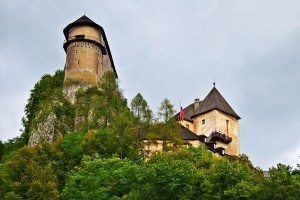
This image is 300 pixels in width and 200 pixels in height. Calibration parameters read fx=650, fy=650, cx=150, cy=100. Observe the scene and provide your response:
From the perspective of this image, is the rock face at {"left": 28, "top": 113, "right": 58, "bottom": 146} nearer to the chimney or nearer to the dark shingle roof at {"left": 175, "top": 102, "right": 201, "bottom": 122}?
the dark shingle roof at {"left": 175, "top": 102, "right": 201, "bottom": 122}

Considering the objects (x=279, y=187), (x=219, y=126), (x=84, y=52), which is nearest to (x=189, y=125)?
(x=219, y=126)

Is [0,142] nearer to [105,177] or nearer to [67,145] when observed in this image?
[67,145]

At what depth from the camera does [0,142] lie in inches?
2980

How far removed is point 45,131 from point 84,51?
1172 cm

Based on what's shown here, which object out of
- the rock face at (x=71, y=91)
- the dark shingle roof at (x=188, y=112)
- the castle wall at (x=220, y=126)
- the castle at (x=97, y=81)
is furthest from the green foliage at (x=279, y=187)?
the dark shingle roof at (x=188, y=112)

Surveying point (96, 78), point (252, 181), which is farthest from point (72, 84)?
point (252, 181)

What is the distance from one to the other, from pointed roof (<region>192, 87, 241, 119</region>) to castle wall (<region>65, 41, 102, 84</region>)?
1346cm

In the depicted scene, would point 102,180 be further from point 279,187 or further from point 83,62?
point 83,62

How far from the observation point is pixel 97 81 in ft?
245

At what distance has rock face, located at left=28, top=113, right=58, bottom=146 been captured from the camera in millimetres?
68438

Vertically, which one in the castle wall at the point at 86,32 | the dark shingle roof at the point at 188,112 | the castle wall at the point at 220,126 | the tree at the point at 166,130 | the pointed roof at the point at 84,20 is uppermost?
the pointed roof at the point at 84,20

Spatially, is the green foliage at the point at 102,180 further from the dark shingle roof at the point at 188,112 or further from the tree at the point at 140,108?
the dark shingle roof at the point at 188,112

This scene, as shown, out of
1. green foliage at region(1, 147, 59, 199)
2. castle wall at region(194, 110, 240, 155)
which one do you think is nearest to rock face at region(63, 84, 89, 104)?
castle wall at region(194, 110, 240, 155)

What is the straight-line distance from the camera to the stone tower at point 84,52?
244 ft
